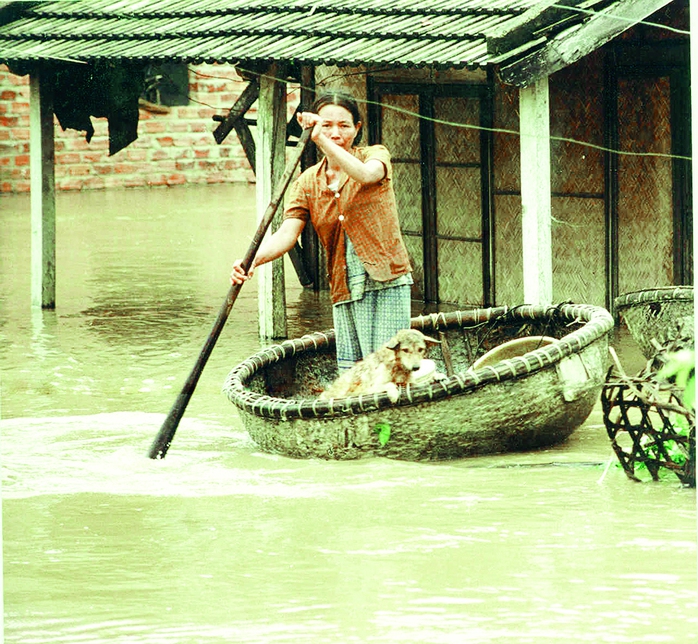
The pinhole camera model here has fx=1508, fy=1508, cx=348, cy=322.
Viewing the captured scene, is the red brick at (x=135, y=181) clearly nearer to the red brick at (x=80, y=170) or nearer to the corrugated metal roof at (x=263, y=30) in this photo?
the red brick at (x=80, y=170)

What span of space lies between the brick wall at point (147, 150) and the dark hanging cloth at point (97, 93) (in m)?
9.38

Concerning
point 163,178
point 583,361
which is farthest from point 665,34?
point 163,178

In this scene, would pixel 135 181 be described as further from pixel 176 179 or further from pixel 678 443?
pixel 678 443

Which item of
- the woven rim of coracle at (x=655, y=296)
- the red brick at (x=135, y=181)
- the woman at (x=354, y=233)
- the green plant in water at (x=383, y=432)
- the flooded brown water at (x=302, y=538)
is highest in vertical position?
the red brick at (x=135, y=181)

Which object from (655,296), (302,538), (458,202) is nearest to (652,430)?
(302,538)

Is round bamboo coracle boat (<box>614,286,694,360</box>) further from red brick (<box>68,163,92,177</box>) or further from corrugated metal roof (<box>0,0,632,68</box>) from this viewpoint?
red brick (<box>68,163,92,177</box>)

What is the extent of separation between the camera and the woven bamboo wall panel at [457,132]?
485 inches

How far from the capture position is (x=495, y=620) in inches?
210

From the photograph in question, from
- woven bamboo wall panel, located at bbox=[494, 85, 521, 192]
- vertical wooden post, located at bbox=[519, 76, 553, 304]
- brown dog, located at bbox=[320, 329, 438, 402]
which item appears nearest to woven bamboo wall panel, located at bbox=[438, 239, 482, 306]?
woven bamboo wall panel, located at bbox=[494, 85, 521, 192]

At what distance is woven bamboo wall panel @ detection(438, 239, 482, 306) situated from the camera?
1262cm

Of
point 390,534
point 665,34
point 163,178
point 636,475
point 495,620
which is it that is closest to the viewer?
point 495,620

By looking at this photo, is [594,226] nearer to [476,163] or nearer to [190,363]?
[476,163]

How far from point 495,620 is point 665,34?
6.59m

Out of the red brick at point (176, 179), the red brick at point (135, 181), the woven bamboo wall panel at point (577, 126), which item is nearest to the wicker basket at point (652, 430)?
the woven bamboo wall panel at point (577, 126)
